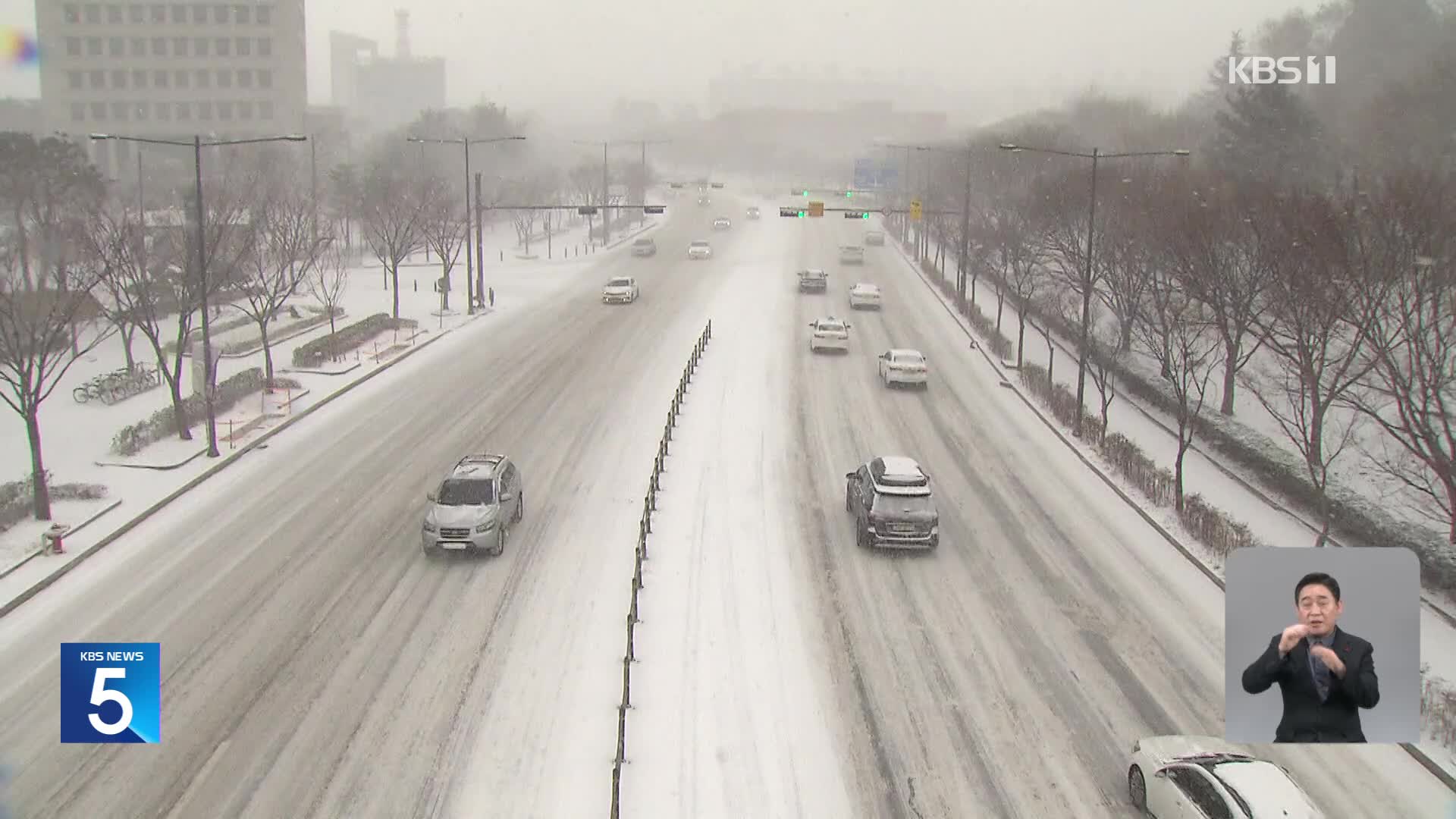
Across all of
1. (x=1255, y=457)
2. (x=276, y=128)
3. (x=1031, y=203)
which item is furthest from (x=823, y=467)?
(x=276, y=128)

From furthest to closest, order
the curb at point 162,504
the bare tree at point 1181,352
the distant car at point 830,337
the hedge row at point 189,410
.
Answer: the distant car at point 830,337, the hedge row at point 189,410, the bare tree at point 1181,352, the curb at point 162,504

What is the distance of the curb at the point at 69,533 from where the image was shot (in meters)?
22.7

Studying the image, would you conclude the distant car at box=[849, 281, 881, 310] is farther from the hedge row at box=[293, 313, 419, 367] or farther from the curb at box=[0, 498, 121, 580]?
the curb at box=[0, 498, 121, 580]

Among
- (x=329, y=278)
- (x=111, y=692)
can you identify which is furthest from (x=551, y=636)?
(x=329, y=278)

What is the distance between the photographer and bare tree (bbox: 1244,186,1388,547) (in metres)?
26.3

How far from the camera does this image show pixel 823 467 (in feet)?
104

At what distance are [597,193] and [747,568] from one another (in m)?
108

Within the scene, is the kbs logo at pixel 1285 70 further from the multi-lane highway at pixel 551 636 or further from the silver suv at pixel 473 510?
the silver suv at pixel 473 510

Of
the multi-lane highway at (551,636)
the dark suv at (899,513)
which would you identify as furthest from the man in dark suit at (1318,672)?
the dark suv at (899,513)

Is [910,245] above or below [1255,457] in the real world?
above

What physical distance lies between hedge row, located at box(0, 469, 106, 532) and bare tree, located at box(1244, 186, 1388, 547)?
26912mm

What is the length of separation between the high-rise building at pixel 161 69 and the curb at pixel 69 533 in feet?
329

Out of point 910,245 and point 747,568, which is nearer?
point 747,568

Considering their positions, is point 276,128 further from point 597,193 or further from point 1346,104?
point 1346,104
